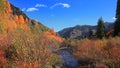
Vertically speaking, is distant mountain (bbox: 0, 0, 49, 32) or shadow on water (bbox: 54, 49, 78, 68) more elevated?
distant mountain (bbox: 0, 0, 49, 32)

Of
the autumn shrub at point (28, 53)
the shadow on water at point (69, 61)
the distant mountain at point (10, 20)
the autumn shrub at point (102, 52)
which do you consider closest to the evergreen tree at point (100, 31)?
the distant mountain at point (10, 20)

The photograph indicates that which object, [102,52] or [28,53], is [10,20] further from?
[28,53]

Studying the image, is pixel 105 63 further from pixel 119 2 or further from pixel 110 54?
pixel 119 2

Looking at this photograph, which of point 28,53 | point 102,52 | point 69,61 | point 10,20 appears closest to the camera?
point 28,53

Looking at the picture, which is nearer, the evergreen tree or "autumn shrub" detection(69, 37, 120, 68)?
"autumn shrub" detection(69, 37, 120, 68)

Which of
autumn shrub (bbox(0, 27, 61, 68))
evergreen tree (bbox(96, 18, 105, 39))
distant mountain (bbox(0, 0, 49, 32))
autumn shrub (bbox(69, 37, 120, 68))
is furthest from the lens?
evergreen tree (bbox(96, 18, 105, 39))

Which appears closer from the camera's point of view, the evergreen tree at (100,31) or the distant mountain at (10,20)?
the distant mountain at (10,20)

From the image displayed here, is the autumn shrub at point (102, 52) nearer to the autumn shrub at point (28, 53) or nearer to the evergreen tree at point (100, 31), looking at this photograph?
the autumn shrub at point (28, 53)

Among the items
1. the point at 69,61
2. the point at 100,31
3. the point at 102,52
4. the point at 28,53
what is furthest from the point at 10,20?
the point at 28,53

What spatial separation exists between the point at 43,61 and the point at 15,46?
3398 mm

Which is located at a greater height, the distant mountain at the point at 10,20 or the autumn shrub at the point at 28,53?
the distant mountain at the point at 10,20

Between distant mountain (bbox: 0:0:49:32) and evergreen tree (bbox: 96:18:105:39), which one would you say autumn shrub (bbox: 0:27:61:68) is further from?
evergreen tree (bbox: 96:18:105:39)

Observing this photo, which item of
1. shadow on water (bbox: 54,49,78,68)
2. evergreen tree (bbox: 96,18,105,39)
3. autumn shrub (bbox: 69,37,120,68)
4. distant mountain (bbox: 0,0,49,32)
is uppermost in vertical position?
distant mountain (bbox: 0,0,49,32)

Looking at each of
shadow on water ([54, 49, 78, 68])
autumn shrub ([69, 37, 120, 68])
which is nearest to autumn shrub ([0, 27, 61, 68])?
shadow on water ([54, 49, 78, 68])
